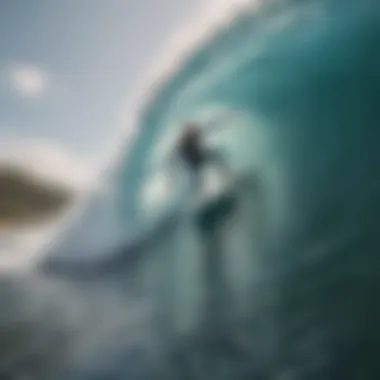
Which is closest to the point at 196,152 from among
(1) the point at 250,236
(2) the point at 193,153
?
(2) the point at 193,153

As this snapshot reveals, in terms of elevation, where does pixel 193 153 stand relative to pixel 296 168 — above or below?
above

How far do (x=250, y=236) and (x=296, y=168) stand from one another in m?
0.17

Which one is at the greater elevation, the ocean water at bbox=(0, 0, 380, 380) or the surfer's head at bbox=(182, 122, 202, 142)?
the surfer's head at bbox=(182, 122, 202, 142)

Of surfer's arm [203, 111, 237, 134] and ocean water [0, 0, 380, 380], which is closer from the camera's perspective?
ocean water [0, 0, 380, 380]

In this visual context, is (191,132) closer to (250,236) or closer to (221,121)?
(221,121)

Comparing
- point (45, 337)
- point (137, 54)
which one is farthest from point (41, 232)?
point (137, 54)

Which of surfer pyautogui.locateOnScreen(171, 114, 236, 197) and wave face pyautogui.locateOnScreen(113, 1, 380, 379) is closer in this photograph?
wave face pyautogui.locateOnScreen(113, 1, 380, 379)

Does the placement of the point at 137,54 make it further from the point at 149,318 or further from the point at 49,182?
the point at 149,318

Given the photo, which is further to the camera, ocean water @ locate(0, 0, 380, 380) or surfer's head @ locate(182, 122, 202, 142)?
surfer's head @ locate(182, 122, 202, 142)

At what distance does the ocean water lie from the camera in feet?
3.62

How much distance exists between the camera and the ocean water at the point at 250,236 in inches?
43.5

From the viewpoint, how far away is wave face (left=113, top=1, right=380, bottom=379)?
109cm

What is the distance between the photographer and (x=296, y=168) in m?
1.16

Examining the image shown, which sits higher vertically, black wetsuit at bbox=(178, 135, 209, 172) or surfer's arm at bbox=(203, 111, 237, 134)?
surfer's arm at bbox=(203, 111, 237, 134)
